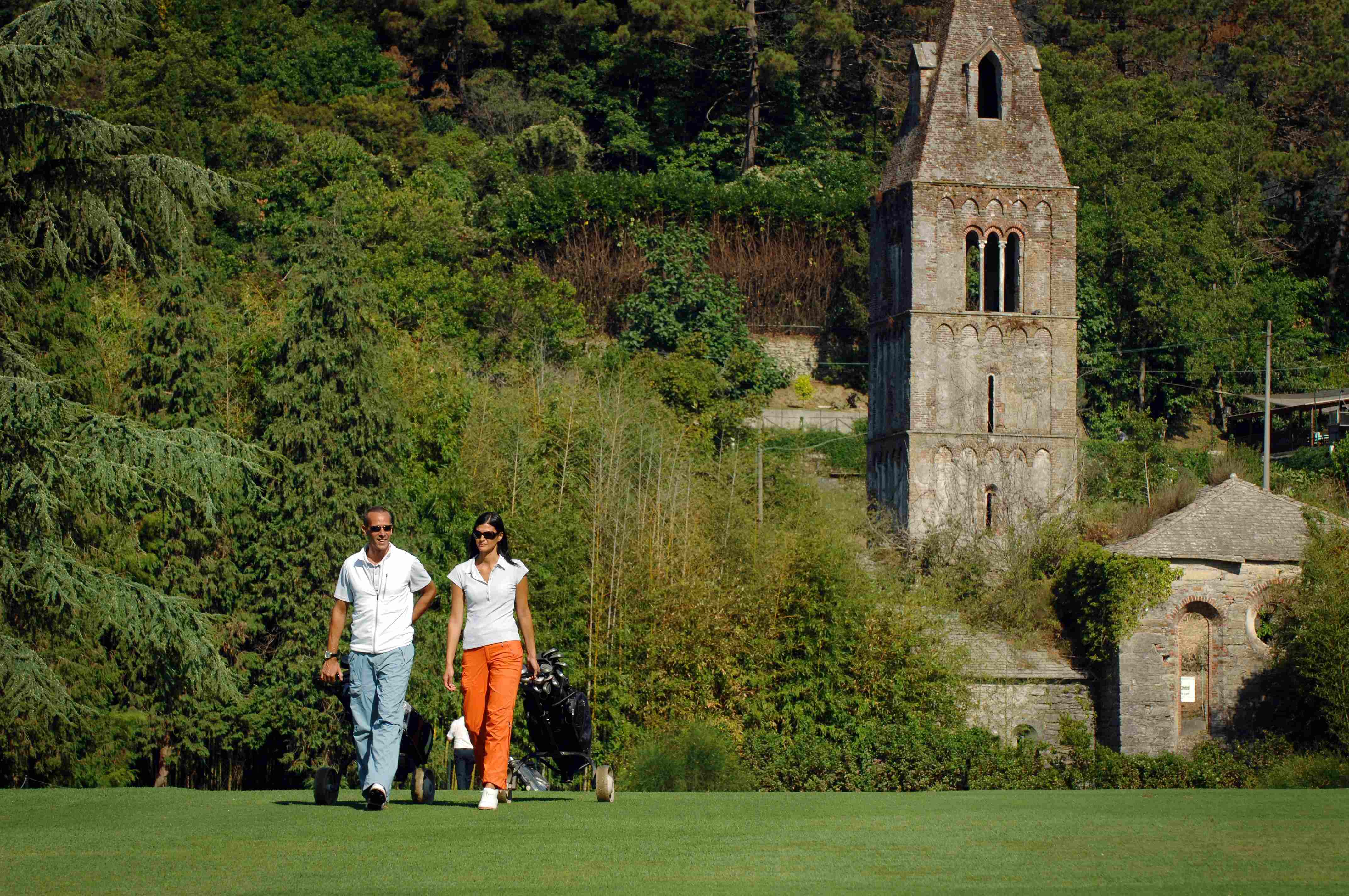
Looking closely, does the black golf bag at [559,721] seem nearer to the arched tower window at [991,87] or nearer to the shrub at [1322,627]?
the shrub at [1322,627]

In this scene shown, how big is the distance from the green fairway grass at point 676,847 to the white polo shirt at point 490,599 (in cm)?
96

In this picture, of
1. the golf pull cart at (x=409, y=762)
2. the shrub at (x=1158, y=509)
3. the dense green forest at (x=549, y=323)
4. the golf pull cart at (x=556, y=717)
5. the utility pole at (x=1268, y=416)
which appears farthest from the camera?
the utility pole at (x=1268, y=416)

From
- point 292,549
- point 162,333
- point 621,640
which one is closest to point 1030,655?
point 621,640

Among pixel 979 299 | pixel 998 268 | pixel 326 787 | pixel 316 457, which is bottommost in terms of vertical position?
pixel 326 787

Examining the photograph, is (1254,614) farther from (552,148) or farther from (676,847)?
(552,148)

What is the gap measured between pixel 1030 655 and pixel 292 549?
1387cm

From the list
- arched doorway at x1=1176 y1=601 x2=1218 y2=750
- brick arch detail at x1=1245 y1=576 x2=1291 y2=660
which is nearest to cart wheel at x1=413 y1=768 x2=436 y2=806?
arched doorway at x1=1176 y1=601 x2=1218 y2=750

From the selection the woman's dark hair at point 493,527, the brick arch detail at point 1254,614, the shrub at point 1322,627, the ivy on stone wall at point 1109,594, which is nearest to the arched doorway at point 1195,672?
the brick arch detail at point 1254,614

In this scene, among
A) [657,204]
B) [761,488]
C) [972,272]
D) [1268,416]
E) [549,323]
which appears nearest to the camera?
[761,488]

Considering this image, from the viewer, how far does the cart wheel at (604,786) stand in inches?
415

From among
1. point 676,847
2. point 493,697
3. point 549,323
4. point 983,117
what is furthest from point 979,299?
point 676,847

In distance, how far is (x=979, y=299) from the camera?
43.4m

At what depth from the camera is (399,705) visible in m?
9.91

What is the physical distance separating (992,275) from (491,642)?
3592cm
